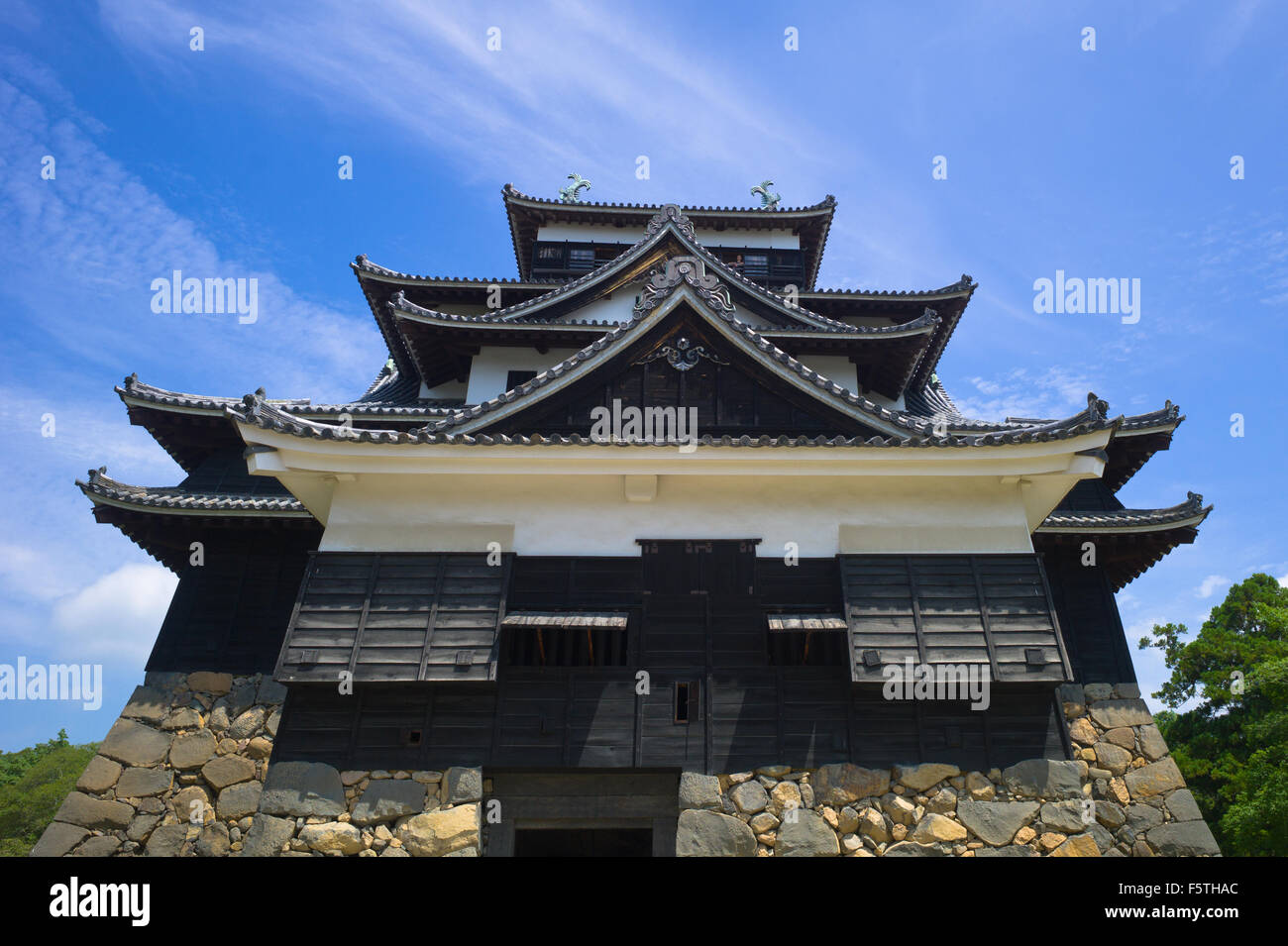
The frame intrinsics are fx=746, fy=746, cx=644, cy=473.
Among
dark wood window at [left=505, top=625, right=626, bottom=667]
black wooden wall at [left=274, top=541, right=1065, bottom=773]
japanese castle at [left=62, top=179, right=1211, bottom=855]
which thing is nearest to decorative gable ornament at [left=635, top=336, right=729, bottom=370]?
japanese castle at [left=62, top=179, right=1211, bottom=855]

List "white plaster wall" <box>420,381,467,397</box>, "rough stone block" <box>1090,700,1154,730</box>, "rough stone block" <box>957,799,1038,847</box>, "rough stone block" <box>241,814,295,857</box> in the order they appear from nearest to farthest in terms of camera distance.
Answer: "rough stone block" <box>241,814,295,857</box>
"rough stone block" <box>957,799,1038,847</box>
"rough stone block" <box>1090,700,1154,730</box>
"white plaster wall" <box>420,381,467,397</box>

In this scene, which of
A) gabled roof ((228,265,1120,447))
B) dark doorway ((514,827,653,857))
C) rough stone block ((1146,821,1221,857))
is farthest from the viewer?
rough stone block ((1146,821,1221,857))

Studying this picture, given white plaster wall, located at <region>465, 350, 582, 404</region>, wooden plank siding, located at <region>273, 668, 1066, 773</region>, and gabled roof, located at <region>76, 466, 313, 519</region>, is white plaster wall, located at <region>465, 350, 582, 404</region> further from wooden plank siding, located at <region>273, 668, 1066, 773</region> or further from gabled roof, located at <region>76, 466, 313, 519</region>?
wooden plank siding, located at <region>273, 668, 1066, 773</region>

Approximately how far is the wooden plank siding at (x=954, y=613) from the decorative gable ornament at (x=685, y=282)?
3984 millimetres

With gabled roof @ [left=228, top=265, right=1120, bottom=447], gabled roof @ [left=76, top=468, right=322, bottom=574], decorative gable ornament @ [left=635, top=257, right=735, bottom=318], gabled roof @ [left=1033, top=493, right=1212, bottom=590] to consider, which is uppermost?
decorative gable ornament @ [left=635, top=257, right=735, bottom=318]

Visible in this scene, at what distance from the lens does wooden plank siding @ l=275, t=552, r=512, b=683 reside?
338 inches

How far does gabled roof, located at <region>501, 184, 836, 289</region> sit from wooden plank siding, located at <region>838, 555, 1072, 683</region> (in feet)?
42.7

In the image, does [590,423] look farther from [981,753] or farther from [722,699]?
[981,753]

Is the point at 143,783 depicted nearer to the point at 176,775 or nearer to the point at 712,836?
the point at 176,775

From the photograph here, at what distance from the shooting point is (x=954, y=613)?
9.00 m

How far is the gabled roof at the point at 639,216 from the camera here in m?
20.2

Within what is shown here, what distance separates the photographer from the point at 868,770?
27.8 feet
